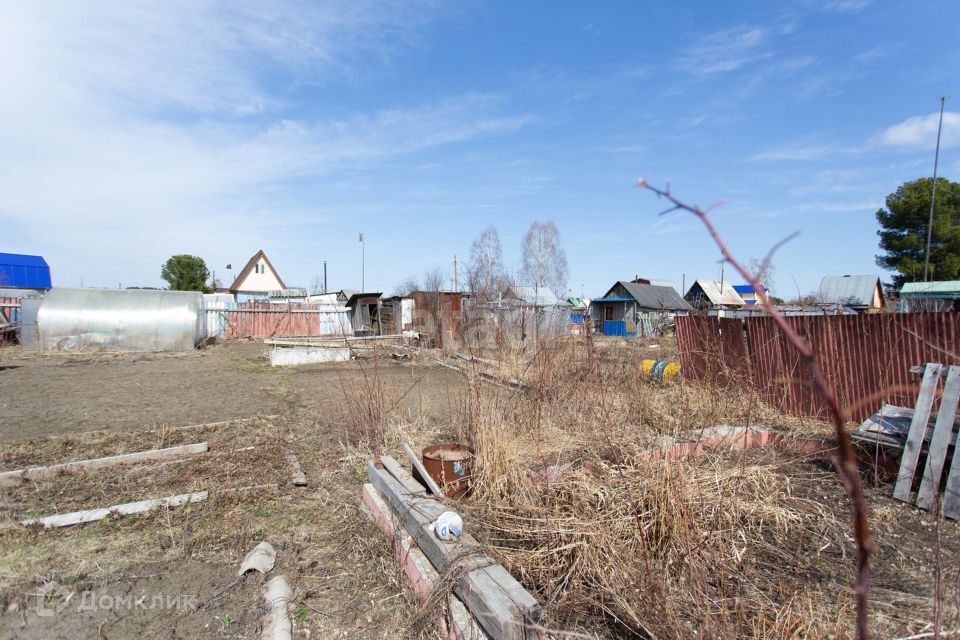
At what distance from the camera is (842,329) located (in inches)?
261

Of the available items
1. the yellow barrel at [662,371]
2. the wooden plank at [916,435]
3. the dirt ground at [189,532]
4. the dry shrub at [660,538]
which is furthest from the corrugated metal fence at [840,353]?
the dirt ground at [189,532]

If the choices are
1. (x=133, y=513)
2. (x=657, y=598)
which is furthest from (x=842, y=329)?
(x=133, y=513)

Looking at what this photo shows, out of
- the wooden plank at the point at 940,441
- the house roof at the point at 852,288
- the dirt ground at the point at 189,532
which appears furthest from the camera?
the house roof at the point at 852,288

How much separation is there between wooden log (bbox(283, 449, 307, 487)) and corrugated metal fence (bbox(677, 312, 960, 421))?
4.35 metres

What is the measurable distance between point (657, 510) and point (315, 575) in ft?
7.88

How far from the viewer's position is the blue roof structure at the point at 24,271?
30.9 metres

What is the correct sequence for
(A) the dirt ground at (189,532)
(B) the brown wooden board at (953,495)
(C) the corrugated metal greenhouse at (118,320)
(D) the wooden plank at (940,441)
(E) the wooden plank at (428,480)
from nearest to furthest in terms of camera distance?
1. (A) the dirt ground at (189,532)
2. (B) the brown wooden board at (953,495)
3. (D) the wooden plank at (940,441)
4. (E) the wooden plank at (428,480)
5. (C) the corrugated metal greenhouse at (118,320)

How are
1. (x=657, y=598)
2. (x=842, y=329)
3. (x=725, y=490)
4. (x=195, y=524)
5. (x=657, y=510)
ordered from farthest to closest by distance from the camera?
1. (x=842, y=329)
2. (x=195, y=524)
3. (x=725, y=490)
4. (x=657, y=510)
5. (x=657, y=598)

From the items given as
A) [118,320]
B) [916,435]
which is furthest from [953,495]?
[118,320]

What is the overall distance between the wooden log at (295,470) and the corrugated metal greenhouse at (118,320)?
1621 cm

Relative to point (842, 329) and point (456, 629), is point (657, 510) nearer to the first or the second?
point (456, 629)

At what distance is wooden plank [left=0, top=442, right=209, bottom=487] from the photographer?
16.1ft

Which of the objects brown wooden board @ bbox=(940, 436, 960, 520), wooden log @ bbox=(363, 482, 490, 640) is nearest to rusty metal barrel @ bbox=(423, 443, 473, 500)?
wooden log @ bbox=(363, 482, 490, 640)

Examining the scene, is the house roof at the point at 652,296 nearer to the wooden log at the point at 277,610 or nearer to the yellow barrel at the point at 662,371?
the yellow barrel at the point at 662,371
